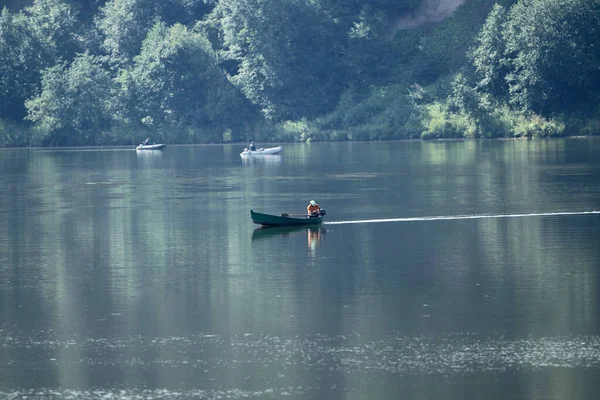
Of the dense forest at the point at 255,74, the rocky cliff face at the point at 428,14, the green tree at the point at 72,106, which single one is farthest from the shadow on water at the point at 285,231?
the green tree at the point at 72,106

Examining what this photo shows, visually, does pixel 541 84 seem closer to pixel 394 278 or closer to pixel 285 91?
pixel 285 91

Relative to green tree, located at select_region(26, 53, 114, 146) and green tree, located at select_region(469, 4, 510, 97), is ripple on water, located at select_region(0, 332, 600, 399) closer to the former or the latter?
green tree, located at select_region(469, 4, 510, 97)

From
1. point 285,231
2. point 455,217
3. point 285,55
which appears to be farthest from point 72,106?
point 285,231

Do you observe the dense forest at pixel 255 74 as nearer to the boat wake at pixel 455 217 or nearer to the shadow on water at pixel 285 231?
the boat wake at pixel 455 217

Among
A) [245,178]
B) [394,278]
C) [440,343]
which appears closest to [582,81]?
[245,178]

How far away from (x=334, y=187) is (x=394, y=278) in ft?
104

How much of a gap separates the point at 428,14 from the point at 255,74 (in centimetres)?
2069

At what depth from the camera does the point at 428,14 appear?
137375mm

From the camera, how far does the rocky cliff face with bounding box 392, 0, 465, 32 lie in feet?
445

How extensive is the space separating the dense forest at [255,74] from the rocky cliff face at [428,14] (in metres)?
0.16

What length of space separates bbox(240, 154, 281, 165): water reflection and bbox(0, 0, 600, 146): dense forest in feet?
83.2

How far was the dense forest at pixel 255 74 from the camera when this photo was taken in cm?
12812

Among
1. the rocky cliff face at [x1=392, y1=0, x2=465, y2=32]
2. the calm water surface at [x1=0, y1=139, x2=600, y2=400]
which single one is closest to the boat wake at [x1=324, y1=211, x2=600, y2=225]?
the calm water surface at [x1=0, y1=139, x2=600, y2=400]

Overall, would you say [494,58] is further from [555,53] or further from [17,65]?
[17,65]
